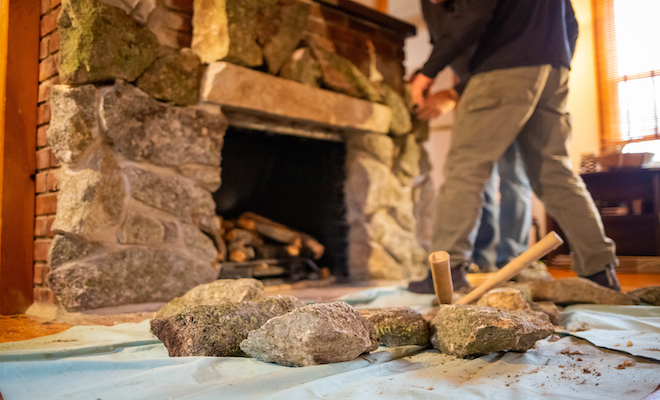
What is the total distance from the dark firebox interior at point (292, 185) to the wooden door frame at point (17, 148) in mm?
824

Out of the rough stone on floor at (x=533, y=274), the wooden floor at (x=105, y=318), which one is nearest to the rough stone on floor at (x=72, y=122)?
the wooden floor at (x=105, y=318)

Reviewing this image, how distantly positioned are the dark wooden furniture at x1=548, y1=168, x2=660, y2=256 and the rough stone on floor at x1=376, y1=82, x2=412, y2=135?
3.66 ft

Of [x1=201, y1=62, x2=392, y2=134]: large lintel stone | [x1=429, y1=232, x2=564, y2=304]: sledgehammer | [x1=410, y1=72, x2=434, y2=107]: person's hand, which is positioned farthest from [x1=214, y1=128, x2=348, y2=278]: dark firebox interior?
[x1=429, y1=232, x2=564, y2=304]: sledgehammer

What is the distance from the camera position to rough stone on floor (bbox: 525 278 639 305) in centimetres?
160

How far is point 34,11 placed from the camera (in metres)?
1.64

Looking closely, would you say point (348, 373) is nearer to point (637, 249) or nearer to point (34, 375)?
point (34, 375)

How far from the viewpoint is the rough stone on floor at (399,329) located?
43.6 inches

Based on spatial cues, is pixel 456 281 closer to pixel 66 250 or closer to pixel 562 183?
pixel 562 183

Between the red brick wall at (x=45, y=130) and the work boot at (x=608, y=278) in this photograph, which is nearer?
the red brick wall at (x=45, y=130)

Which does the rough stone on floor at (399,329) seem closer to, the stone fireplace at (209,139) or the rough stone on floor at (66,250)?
the stone fireplace at (209,139)

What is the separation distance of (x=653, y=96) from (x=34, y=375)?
A: 1.77m

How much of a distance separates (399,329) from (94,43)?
1.33 meters

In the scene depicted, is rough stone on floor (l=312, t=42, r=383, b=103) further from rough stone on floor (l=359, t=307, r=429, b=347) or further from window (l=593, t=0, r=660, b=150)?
rough stone on floor (l=359, t=307, r=429, b=347)

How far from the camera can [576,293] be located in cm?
164
